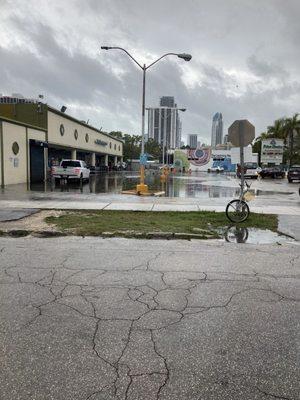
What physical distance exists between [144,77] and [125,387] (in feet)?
65.5

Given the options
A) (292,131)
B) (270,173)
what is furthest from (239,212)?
(292,131)

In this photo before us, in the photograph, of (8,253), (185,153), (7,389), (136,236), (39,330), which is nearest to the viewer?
(7,389)

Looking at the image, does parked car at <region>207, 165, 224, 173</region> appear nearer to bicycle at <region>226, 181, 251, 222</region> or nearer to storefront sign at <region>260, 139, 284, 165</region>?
storefront sign at <region>260, 139, 284, 165</region>

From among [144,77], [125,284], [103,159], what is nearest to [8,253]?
[125,284]

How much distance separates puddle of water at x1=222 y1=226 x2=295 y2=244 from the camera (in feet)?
30.8

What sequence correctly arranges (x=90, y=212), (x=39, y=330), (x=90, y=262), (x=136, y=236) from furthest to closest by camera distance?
(x=90, y=212)
(x=136, y=236)
(x=90, y=262)
(x=39, y=330)

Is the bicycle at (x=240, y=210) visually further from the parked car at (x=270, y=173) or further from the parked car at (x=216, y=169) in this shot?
the parked car at (x=216, y=169)

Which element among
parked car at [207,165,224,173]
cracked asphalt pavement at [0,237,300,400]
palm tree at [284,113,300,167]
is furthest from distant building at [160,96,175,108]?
cracked asphalt pavement at [0,237,300,400]

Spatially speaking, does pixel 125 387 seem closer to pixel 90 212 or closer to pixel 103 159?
pixel 90 212

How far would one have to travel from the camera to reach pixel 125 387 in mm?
3104

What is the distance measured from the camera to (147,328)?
418cm

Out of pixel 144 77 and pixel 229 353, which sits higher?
pixel 144 77

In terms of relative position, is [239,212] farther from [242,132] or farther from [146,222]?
[146,222]

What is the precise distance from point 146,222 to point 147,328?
7119 millimetres
